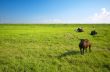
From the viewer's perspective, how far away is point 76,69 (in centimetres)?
1097

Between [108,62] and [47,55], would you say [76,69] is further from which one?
[47,55]

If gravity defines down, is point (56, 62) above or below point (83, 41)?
below

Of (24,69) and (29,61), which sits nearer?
(24,69)

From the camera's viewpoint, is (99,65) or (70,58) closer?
(99,65)

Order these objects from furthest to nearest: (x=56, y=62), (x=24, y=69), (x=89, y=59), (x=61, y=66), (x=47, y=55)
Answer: (x=47, y=55)
(x=89, y=59)
(x=56, y=62)
(x=61, y=66)
(x=24, y=69)

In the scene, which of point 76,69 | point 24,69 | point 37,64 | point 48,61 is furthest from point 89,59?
point 24,69

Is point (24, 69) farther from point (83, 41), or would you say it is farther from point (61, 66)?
point (83, 41)

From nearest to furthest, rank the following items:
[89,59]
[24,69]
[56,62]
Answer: [24,69], [56,62], [89,59]

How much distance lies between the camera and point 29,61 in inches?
490

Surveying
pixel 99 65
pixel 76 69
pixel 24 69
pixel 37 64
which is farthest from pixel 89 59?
pixel 24 69

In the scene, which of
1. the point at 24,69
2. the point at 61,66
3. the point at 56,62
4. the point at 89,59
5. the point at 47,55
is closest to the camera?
the point at 24,69

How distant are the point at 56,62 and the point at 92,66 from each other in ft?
9.58

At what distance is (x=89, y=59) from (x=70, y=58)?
1.69 metres

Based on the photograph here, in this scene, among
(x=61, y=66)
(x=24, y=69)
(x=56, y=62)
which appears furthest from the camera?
(x=56, y=62)
